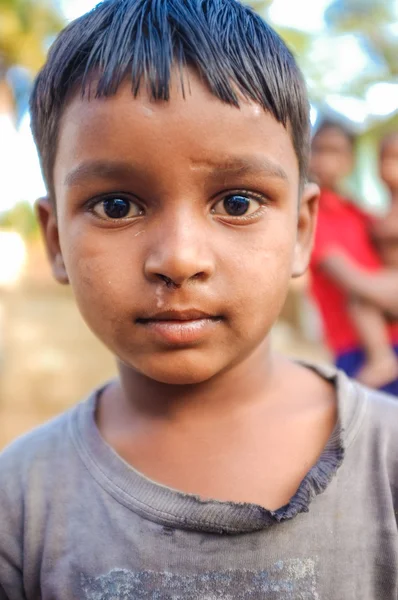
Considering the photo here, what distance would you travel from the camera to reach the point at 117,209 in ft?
4.22

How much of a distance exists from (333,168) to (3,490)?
8.75ft

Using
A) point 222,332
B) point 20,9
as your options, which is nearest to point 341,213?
point 222,332

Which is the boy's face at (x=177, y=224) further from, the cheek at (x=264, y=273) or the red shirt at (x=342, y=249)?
the red shirt at (x=342, y=249)

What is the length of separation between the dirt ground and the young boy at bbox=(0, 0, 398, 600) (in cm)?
384

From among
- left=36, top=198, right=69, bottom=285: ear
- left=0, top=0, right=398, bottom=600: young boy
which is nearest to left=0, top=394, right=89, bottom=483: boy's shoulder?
left=0, top=0, right=398, bottom=600: young boy

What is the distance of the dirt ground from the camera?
20.7ft

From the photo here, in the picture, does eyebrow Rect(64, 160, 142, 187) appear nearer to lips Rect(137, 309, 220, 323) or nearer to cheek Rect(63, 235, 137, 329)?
cheek Rect(63, 235, 137, 329)

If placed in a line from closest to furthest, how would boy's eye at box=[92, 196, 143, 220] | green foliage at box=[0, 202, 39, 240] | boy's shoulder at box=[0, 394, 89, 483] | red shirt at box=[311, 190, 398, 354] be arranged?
1. boy's eye at box=[92, 196, 143, 220]
2. boy's shoulder at box=[0, 394, 89, 483]
3. red shirt at box=[311, 190, 398, 354]
4. green foliage at box=[0, 202, 39, 240]

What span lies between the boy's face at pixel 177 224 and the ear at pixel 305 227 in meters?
0.18

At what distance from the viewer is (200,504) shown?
1301mm

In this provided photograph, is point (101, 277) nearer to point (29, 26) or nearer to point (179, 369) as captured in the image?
point (179, 369)

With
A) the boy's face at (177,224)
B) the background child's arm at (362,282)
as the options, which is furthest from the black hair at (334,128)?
the boy's face at (177,224)

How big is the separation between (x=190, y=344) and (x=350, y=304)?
6.97 feet

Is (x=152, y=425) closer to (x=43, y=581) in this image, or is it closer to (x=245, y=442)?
(x=245, y=442)
